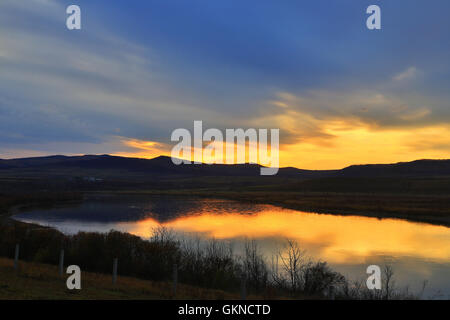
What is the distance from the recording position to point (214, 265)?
21.6 meters

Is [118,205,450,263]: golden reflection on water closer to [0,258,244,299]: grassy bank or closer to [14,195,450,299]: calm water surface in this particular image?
[14,195,450,299]: calm water surface

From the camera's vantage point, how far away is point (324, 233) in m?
39.1

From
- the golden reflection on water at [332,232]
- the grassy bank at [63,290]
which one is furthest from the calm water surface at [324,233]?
the grassy bank at [63,290]

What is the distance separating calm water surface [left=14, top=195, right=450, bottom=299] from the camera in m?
25.1

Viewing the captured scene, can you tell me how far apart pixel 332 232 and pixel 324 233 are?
48.4 inches

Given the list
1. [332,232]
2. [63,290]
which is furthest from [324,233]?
[63,290]

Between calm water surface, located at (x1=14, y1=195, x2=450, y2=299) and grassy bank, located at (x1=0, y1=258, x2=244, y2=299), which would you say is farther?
calm water surface, located at (x1=14, y1=195, x2=450, y2=299)

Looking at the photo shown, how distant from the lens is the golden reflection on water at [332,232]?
30.3 m

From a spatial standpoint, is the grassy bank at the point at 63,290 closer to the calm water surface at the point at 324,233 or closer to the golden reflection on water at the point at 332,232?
the calm water surface at the point at 324,233

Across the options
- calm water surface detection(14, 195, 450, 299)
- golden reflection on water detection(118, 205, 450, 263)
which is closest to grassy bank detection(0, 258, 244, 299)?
calm water surface detection(14, 195, 450, 299)

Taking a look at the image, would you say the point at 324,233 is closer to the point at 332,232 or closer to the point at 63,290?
the point at 332,232
